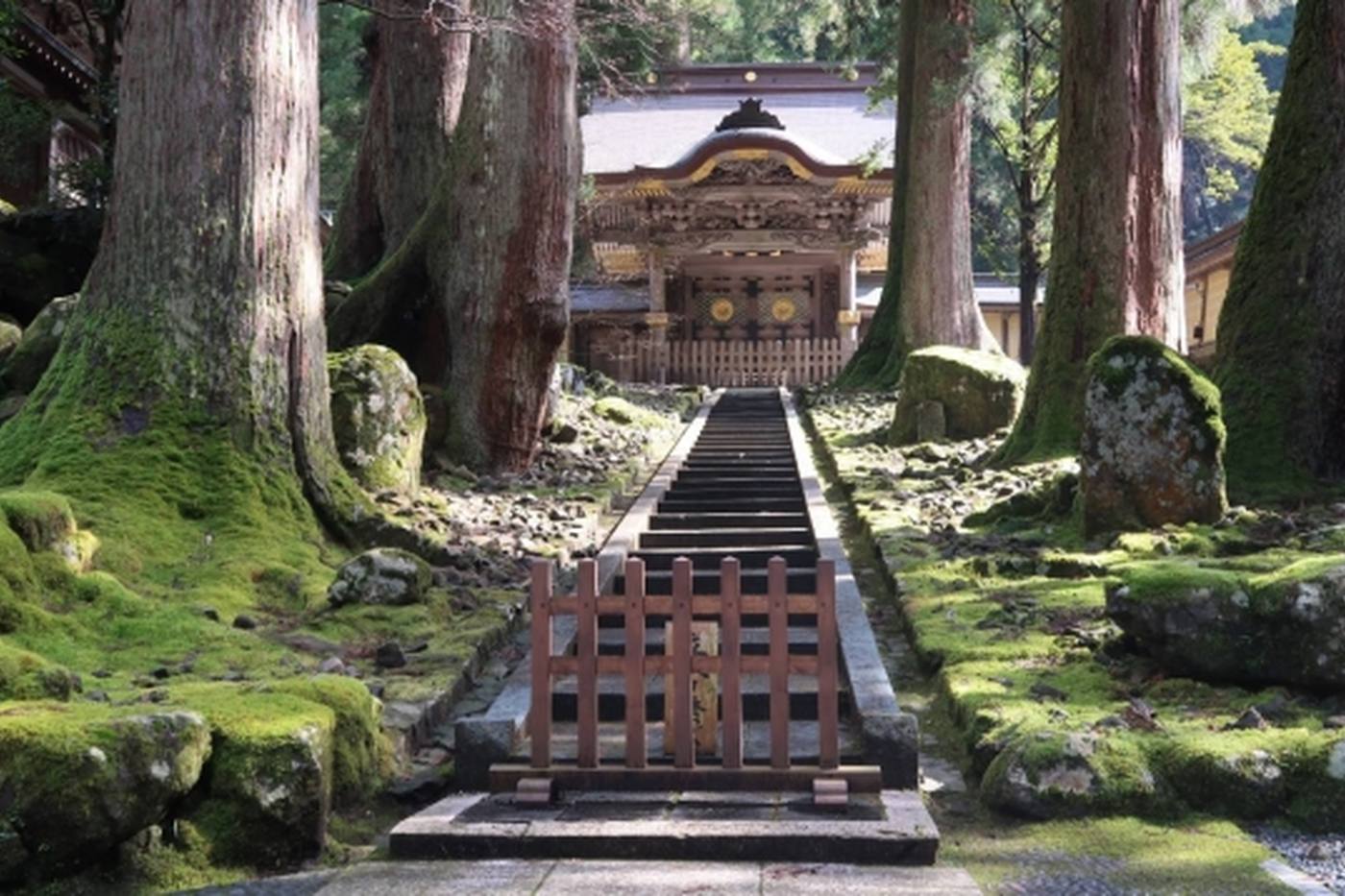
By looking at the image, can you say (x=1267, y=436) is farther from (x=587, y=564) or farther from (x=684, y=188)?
(x=684, y=188)

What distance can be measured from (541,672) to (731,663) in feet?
2.05

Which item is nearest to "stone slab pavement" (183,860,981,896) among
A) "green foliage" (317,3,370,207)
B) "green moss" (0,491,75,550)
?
"green moss" (0,491,75,550)

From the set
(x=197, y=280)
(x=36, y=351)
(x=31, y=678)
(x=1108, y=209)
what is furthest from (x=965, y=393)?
(x=31, y=678)

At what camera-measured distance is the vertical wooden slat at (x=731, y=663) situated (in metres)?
4.18

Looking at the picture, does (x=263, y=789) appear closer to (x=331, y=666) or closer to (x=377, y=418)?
(x=331, y=666)

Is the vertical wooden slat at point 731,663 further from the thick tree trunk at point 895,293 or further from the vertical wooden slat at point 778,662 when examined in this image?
the thick tree trunk at point 895,293

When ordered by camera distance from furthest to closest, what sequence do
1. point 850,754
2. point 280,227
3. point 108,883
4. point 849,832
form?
1. point 280,227
2. point 850,754
3. point 849,832
4. point 108,883

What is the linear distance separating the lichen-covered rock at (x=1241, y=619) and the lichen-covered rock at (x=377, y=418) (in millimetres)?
4773

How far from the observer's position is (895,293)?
18812mm

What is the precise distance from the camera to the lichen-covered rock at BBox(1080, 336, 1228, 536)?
7199 mm

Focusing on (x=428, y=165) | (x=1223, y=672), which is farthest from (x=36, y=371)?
(x=1223, y=672)

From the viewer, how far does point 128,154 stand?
6.89m

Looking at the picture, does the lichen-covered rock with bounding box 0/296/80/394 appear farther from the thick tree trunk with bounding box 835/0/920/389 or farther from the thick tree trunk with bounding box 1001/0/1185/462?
the thick tree trunk with bounding box 835/0/920/389

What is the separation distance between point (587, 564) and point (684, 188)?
21.2 metres
